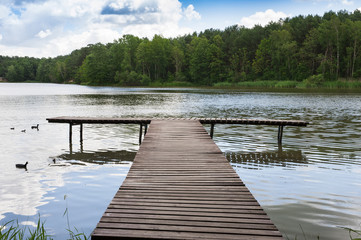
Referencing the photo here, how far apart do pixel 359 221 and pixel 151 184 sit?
366 centimetres

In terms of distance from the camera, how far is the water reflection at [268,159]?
9.47m

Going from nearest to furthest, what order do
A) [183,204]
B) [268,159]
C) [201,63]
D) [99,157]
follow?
1. [183,204]
2. [268,159]
3. [99,157]
4. [201,63]

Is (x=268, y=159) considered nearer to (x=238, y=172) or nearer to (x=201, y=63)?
(x=238, y=172)

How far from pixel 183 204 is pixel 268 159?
21.8ft

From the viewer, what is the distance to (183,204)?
4258 mm

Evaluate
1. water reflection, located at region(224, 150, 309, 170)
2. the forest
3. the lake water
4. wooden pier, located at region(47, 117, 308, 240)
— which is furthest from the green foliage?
wooden pier, located at region(47, 117, 308, 240)

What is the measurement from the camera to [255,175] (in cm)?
830

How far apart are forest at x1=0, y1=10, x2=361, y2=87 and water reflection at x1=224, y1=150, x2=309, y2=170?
2167 inches

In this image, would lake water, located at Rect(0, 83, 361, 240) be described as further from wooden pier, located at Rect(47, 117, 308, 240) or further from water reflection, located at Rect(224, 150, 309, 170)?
wooden pier, located at Rect(47, 117, 308, 240)

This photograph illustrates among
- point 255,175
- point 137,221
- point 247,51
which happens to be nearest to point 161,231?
point 137,221

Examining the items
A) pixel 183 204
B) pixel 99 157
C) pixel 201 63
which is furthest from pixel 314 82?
pixel 183 204

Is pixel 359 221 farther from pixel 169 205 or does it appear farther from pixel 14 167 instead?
pixel 14 167

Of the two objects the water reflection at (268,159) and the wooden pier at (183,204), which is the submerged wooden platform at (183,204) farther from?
the water reflection at (268,159)

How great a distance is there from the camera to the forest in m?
70.2
